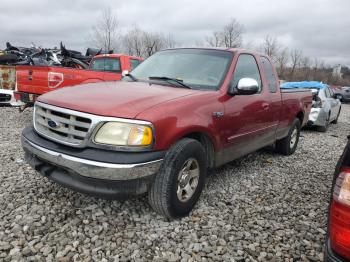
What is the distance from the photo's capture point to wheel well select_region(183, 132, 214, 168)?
3153 mm

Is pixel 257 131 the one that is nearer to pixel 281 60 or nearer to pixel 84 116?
pixel 84 116

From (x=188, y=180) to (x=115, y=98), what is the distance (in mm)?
1090

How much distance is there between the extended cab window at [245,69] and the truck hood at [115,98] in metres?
0.83

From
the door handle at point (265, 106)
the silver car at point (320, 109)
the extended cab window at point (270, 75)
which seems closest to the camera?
the door handle at point (265, 106)

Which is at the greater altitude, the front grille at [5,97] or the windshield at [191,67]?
the windshield at [191,67]

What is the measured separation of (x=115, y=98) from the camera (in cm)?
280

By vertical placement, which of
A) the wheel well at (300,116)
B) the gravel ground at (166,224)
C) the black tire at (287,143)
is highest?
the wheel well at (300,116)

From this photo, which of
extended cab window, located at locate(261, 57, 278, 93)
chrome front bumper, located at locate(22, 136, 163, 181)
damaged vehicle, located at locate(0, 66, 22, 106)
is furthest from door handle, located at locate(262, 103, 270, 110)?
damaged vehicle, located at locate(0, 66, 22, 106)

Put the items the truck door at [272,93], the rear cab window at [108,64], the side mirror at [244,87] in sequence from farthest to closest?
1. the rear cab window at [108,64]
2. the truck door at [272,93]
3. the side mirror at [244,87]

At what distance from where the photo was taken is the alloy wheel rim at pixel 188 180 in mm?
2977

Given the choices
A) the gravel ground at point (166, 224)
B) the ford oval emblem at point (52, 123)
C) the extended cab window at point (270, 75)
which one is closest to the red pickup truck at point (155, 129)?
the ford oval emblem at point (52, 123)

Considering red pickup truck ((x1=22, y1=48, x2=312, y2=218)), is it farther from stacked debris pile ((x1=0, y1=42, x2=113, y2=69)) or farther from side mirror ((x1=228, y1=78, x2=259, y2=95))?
stacked debris pile ((x1=0, y1=42, x2=113, y2=69))

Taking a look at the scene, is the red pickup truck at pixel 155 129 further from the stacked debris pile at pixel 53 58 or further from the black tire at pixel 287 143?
the stacked debris pile at pixel 53 58

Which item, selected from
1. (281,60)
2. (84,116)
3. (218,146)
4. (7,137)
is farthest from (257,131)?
(281,60)
